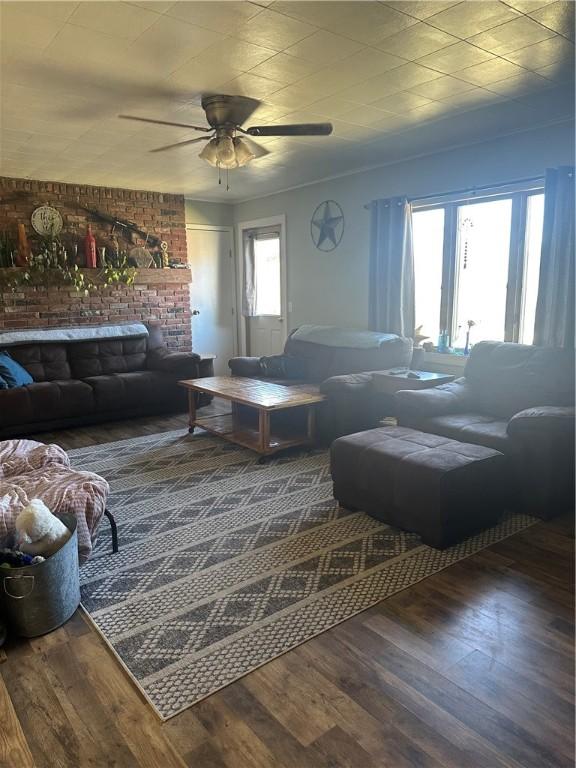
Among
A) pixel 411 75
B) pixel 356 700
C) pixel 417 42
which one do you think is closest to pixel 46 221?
pixel 411 75

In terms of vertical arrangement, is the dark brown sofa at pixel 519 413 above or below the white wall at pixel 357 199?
below

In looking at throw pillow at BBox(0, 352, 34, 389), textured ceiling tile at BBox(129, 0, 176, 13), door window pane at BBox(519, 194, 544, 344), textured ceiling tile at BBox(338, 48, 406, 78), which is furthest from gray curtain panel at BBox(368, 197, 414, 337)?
throw pillow at BBox(0, 352, 34, 389)

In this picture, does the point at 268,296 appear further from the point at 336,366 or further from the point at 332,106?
the point at 332,106

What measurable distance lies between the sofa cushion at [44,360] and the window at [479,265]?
3.60 m

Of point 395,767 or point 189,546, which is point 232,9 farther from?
point 395,767

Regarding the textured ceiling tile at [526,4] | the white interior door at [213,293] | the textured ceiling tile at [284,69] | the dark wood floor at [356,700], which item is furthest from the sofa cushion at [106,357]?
the textured ceiling tile at [526,4]

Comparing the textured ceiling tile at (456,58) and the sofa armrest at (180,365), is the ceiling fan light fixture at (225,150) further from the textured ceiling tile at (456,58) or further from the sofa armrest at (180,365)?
the sofa armrest at (180,365)

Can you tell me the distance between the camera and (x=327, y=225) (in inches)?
229

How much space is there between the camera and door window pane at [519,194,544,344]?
404cm

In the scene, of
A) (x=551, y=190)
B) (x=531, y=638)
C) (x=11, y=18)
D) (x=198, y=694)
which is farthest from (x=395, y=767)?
(x=551, y=190)

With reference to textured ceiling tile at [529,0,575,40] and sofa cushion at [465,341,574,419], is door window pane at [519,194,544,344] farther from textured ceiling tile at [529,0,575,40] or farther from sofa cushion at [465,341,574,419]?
textured ceiling tile at [529,0,575,40]

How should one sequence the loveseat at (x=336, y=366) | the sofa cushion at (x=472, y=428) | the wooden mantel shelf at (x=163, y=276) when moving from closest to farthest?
the sofa cushion at (x=472, y=428), the loveseat at (x=336, y=366), the wooden mantel shelf at (x=163, y=276)

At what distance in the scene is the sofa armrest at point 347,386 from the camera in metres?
4.20

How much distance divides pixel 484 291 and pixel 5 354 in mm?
4377
